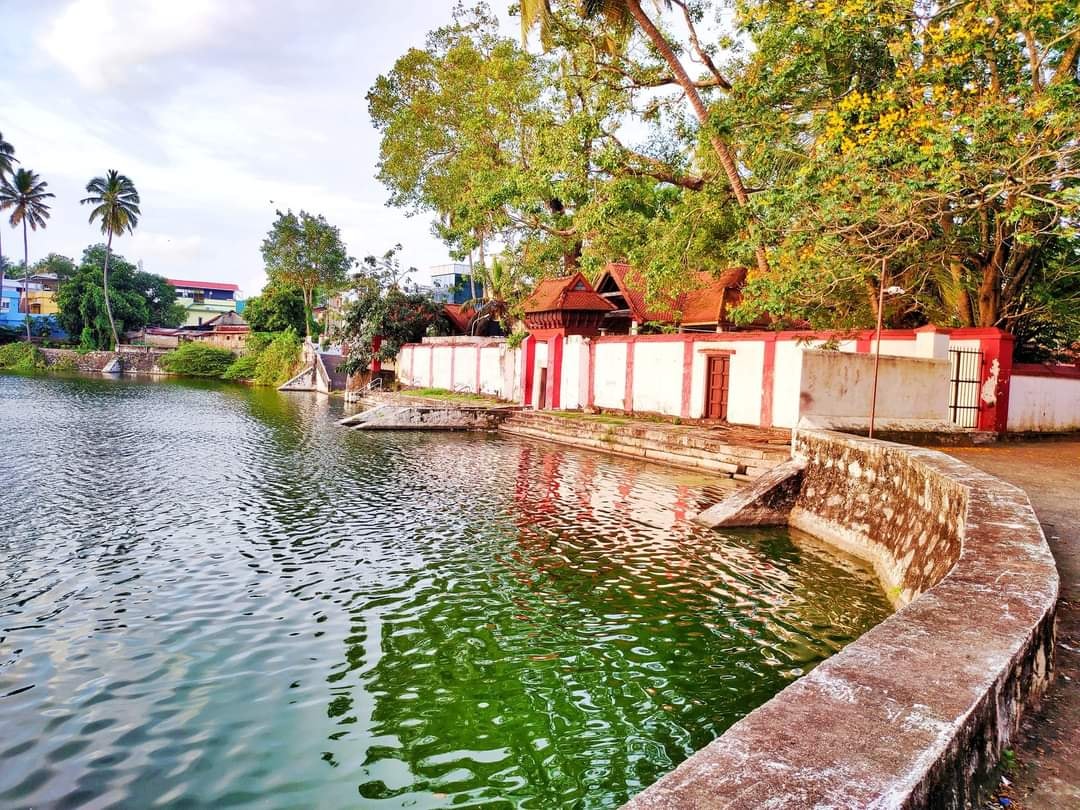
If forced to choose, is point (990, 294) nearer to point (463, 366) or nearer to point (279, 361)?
point (463, 366)

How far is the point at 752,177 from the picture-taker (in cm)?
1816

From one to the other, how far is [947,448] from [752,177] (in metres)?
8.99

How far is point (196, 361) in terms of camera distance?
5631 cm

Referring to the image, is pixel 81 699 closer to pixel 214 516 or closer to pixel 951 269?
pixel 214 516

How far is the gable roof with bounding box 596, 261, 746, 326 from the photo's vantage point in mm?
25328

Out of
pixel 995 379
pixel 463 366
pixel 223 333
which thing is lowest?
pixel 463 366

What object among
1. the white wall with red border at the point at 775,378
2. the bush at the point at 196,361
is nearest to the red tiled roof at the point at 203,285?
the bush at the point at 196,361

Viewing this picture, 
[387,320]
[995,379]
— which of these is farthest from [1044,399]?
[387,320]

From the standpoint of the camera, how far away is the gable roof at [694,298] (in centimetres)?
2533

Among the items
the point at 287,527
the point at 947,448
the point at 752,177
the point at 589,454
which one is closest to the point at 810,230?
the point at 947,448

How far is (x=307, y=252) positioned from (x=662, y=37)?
37.8 metres

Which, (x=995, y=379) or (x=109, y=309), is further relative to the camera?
(x=109, y=309)

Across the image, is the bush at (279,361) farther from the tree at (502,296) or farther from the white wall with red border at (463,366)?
the tree at (502,296)

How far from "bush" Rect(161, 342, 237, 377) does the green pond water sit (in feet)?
156
